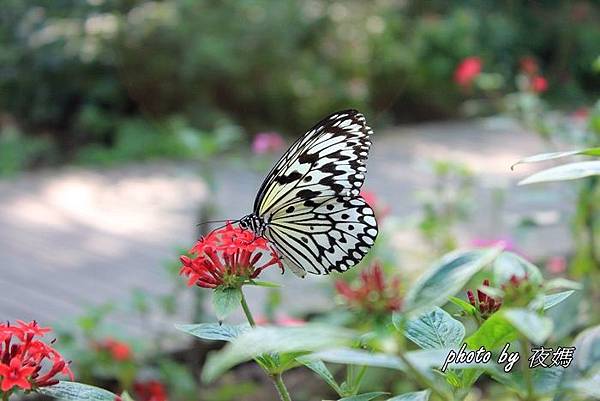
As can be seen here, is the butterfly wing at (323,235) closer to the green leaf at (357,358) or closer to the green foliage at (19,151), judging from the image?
the green leaf at (357,358)

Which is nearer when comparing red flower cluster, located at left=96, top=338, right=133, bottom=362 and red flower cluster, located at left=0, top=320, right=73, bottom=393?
red flower cluster, located at left=0, top=320, right=73, bottom=393

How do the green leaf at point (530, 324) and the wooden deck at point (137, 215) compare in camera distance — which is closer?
the green leaf at point (530, 324)

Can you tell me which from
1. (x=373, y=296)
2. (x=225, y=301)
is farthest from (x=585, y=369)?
(x=225, y=301)

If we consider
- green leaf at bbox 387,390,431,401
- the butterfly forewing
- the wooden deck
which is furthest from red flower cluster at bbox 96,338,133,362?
green leaf at bbox 387,390,431,401

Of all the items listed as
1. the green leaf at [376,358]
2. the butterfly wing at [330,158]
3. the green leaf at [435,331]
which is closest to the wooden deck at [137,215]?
the butterfly wing at [330,158]

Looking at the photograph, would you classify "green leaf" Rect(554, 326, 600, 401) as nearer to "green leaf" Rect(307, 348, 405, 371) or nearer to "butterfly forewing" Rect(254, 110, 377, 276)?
"green leaf" Rect(307, 348, 405, 371)

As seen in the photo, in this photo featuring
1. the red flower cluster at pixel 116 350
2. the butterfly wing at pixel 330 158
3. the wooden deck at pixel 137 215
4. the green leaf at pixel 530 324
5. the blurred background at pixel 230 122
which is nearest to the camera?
the green leaf at pixel 530 324
